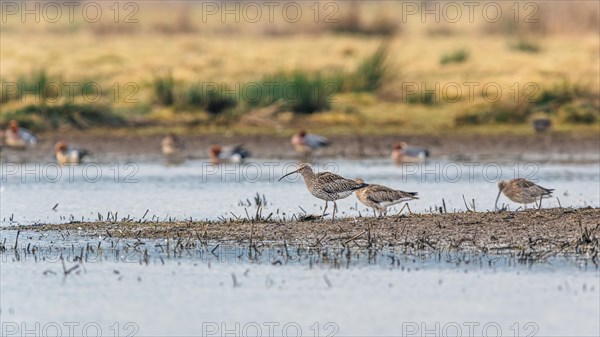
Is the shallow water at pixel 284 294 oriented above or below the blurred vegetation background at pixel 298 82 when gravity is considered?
below

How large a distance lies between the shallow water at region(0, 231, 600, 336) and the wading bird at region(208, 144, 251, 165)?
31.1ft

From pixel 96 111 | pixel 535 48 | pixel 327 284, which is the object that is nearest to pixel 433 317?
pixel 327 284

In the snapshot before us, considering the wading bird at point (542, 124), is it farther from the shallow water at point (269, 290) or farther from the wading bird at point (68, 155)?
the shallow water at point (269, 290)

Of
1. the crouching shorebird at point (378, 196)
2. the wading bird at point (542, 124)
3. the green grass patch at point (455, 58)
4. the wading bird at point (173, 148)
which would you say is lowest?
the crouching shorebird at point (378, 196)

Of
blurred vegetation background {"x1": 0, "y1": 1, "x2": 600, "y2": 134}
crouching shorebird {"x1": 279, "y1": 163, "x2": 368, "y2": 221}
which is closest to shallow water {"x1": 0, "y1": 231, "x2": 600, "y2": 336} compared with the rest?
crouching shorebird {"x1": 279, "y1": 163, "x2": 368, "y2": 221}

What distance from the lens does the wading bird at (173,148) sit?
21756 mm

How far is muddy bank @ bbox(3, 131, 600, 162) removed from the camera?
22.2 m

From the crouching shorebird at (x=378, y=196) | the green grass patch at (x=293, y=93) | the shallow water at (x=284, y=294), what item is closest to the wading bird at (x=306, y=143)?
the green grass patch at (x=293, y=93)

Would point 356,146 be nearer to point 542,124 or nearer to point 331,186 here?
point 542,124

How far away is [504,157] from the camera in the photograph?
22.0 m

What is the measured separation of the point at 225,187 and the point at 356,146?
240 inches

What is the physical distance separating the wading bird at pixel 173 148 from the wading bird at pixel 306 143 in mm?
2049

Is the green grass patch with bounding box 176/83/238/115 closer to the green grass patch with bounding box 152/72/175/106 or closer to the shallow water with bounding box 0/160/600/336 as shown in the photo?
the green grass patch with bounding box 152/72/175/106

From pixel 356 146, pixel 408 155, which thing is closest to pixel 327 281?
pixel 408 155
